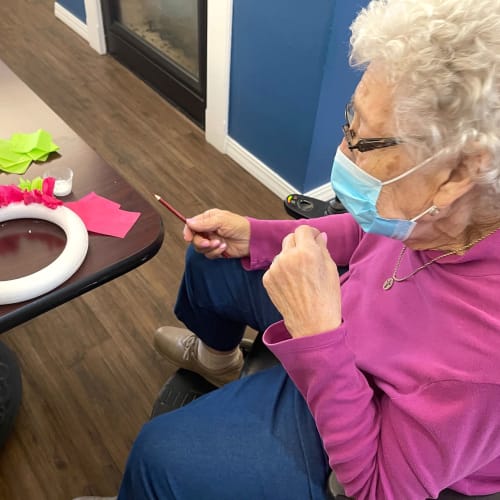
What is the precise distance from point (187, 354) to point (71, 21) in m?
2.65

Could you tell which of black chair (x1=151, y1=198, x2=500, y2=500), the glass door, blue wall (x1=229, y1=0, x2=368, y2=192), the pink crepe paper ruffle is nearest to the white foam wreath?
the pink crepe paper ruffle

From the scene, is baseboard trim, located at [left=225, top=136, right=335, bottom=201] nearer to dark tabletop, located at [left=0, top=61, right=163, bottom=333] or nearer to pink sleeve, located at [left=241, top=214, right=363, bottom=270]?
pink sleeve, located at [left=241, top=214, right=363, bottom=270]

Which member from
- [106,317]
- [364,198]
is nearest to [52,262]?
[364,198]

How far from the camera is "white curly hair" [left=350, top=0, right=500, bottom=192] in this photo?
2.30 feet

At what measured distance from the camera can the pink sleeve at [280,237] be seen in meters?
1.23

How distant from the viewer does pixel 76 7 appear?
130 inches

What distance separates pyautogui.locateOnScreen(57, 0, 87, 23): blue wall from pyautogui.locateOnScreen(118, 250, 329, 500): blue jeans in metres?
2.88

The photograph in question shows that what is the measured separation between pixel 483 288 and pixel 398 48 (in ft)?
1.24

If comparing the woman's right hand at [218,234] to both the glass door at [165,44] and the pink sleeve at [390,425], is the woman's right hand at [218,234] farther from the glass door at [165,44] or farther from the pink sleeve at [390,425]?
the glass door at [165,44]

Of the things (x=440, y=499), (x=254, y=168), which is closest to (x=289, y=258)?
(x=440, y=499)

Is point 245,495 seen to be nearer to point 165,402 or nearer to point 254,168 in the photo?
point 165,402

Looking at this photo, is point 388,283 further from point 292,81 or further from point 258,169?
point 258,169

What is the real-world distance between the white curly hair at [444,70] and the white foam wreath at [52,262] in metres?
0.61

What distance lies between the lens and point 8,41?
326 cm
